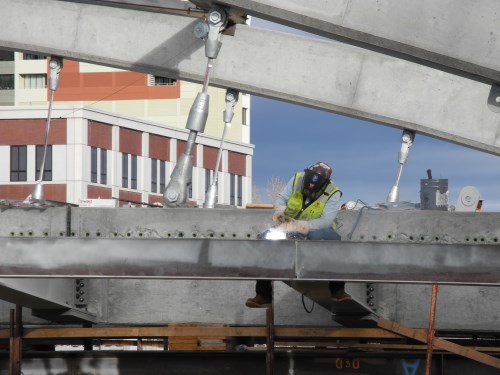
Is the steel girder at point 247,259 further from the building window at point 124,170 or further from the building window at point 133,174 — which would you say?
the building window at point 133,174

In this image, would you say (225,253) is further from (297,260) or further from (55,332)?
(55,332)

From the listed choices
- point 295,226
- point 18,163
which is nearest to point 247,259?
point 295,226

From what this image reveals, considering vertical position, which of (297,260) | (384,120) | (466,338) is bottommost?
(466,338)

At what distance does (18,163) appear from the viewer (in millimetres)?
77062

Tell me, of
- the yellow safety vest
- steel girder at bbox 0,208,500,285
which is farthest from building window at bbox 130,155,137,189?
steel girder at bbox 0,208,500,285

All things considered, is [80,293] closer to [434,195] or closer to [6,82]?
[434,195]

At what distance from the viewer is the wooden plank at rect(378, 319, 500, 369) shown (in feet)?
50.8

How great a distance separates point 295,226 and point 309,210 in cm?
43

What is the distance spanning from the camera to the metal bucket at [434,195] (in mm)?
17531

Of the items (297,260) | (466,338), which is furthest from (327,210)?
(466,338)

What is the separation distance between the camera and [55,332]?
53.8 feet

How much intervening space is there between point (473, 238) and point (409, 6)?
3.04m

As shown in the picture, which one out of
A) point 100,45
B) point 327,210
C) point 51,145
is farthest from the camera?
point 51,145

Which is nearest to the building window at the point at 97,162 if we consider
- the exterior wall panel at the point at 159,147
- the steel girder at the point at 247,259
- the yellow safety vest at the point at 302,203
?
the exterior wall panel at the point at 159,147
